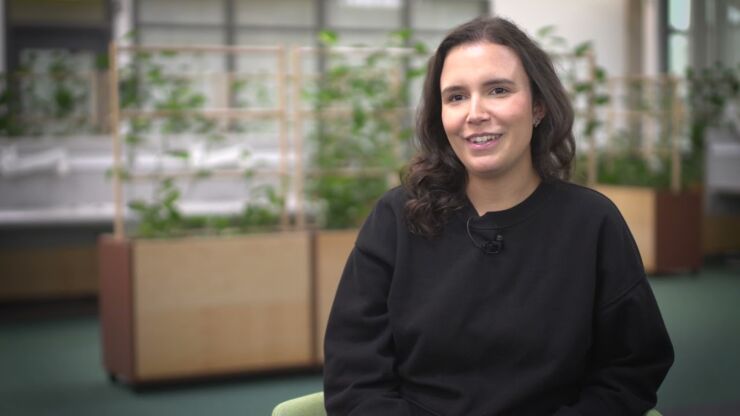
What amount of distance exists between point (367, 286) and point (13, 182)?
211 inches

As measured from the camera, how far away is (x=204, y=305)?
14.6 ft

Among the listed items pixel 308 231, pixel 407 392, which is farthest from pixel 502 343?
pixel 308 231

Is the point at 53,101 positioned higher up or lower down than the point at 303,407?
higher up

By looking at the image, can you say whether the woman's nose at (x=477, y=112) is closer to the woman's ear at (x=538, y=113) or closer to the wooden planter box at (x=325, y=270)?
the woman's ear at (x=538, y=113)

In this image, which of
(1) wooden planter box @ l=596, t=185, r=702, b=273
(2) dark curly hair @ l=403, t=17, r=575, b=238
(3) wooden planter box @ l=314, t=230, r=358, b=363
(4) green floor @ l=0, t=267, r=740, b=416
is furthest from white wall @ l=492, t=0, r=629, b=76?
(2) dark curly hair @ l=403, t=17, r=575, b=238

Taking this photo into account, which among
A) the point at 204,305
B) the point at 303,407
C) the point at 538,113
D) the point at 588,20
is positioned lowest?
the point at 204,305

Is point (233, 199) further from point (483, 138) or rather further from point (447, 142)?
point (483, 138)

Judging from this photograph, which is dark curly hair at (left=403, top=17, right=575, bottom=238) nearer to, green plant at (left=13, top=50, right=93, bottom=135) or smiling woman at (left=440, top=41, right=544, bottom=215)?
smiling woman at (left=440, top=41, right=544, bottom=215)

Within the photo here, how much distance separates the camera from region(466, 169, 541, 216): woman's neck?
1.72 m

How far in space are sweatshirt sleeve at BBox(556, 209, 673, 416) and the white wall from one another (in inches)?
398

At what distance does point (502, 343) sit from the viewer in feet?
5.32

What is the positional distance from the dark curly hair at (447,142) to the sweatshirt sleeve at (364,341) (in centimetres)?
8

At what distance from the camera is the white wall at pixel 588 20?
38.1 ft

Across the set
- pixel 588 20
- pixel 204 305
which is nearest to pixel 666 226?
pixel 204 305
